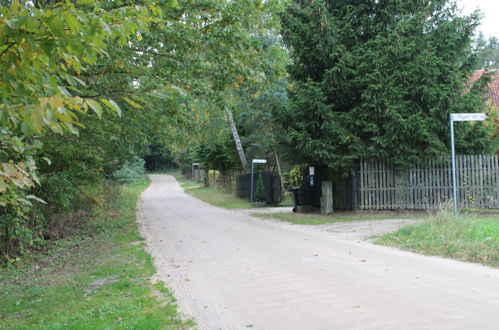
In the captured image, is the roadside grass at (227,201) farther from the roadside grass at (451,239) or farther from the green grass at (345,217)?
the roadside grass at (451,239)

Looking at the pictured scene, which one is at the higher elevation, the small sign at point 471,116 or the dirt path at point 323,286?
the small sign at point 471,116

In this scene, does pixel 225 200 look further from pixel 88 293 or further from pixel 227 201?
pixel 88 293

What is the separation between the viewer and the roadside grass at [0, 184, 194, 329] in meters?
5.02

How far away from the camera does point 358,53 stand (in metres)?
15.4

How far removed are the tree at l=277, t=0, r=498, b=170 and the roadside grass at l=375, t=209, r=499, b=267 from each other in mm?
4906

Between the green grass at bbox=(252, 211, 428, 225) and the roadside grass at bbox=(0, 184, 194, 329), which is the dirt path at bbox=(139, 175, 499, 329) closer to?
the roadside grass at bbox=(0, 184, 194, 329)

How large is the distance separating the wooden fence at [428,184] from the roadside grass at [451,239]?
4.97 meters

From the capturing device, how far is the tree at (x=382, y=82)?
1455 centimetres

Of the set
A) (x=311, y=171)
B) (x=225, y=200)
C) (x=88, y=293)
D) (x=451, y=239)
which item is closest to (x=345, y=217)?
(x=311, y=171)

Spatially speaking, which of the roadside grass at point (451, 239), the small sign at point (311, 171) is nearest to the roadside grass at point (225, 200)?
the small sign at point (311, 171)

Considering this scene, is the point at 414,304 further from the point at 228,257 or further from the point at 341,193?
the point at 341,193

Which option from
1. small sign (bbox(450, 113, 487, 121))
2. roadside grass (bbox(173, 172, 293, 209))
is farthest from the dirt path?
roadside grass (bbox(173, 172, 293, 209))

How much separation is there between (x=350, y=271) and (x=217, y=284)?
85.1 inches

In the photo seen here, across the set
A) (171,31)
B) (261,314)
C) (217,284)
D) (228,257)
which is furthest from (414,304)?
(171,31)
